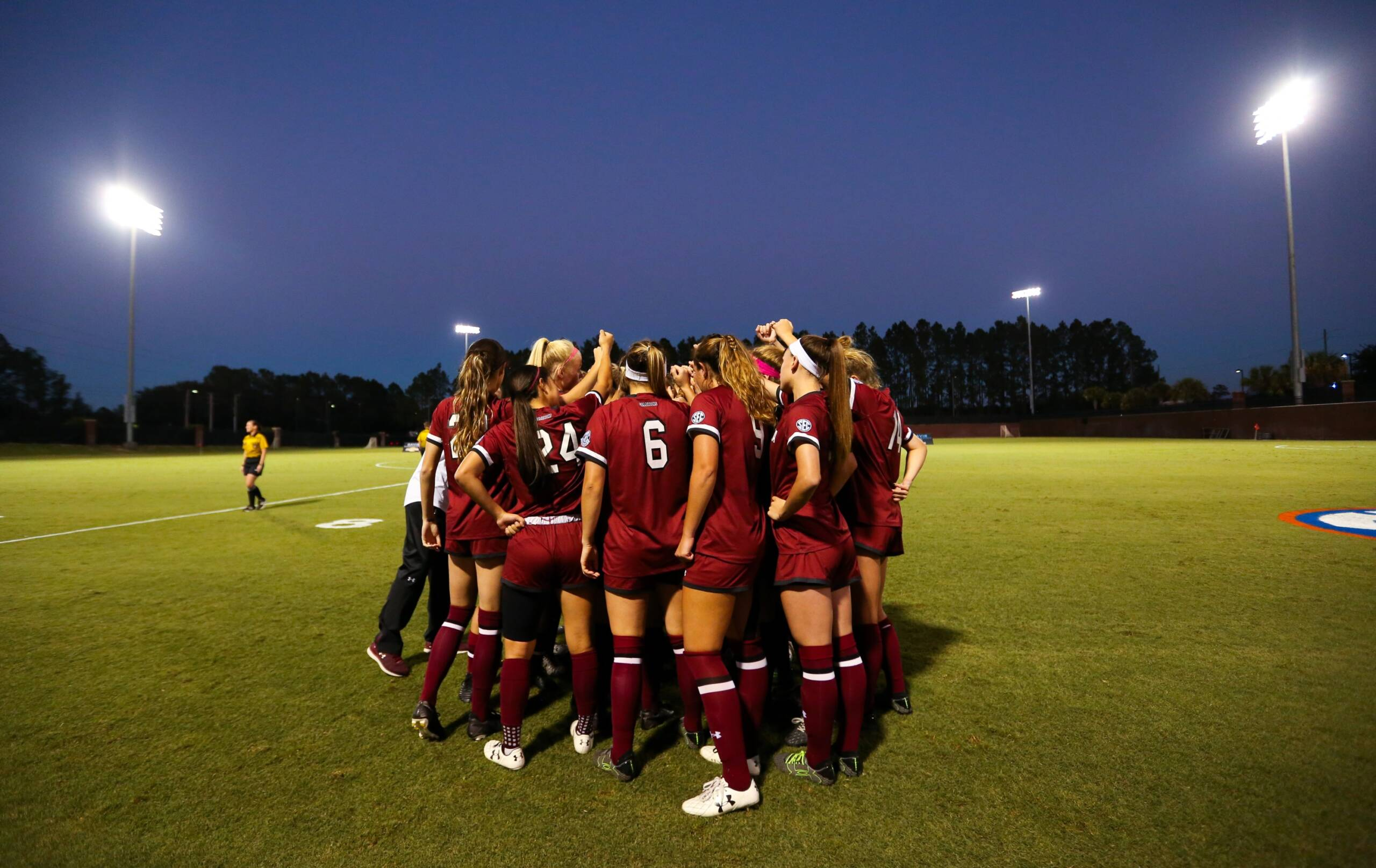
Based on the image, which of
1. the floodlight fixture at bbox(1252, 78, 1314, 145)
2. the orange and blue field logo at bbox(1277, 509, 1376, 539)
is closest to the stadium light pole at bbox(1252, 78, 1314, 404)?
the floodlight fixture at bbox(1252, 78, 1314, 145)

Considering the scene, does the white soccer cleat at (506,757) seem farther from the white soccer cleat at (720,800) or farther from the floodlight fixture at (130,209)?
the floodlight fixture at (130,209)

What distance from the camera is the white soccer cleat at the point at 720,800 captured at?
3.07 m

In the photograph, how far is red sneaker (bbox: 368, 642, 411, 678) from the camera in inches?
190

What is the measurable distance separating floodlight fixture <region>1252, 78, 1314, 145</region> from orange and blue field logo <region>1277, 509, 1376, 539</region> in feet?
129

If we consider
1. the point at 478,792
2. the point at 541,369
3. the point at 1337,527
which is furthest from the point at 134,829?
the point at 1337,527

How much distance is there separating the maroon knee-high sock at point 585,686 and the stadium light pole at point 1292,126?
47899 millimetres

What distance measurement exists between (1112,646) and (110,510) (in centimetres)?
1785

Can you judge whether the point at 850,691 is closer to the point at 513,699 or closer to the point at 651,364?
the point at 513,699

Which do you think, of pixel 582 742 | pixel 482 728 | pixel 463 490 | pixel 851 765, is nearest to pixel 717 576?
pixel 851 765

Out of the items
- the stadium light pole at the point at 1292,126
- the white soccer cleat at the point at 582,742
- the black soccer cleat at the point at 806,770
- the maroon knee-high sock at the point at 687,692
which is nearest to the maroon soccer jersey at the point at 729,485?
the maroon knee-high sock at the point at 687,692

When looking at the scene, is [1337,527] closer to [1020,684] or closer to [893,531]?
[1020,684]

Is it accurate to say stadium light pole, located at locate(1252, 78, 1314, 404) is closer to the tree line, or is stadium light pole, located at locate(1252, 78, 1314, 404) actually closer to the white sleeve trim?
the white sleeve trim

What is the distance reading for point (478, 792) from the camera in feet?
10.8

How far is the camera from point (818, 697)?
3.25 metres
